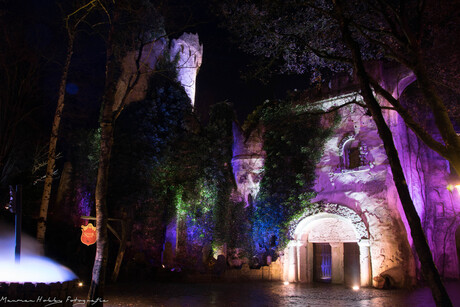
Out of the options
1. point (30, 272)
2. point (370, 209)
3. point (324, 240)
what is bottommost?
point (30, 272)

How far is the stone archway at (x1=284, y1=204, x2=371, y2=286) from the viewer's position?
579 inches

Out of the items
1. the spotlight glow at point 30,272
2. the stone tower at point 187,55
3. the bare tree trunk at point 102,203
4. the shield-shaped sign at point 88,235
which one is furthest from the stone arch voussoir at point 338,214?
the stone tower at point 187,55

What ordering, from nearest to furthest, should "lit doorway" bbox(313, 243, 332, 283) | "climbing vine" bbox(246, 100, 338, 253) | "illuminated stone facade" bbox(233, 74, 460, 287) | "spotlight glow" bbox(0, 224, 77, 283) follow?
"spotlight glow" bbox(0, 224, 77, 283) → "illuminated stone facade" bbox(233, 74, 460, 287) → "climbing vine" bbox(246, 100, 338, 253) → "lit doorway" bbox(313, 243, 332, 283)

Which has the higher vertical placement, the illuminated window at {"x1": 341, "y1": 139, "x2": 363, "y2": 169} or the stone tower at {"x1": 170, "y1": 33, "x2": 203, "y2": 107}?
the stone tower at {"x1": 170, "y1": 33, "x2": 203, "y2": 107}

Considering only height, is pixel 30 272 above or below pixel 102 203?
below

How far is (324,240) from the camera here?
1550cm

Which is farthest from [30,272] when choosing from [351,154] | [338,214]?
[351,154]

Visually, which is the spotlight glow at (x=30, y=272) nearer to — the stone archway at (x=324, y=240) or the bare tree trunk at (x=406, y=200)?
the bare tree trunk at (x=406, y=200)

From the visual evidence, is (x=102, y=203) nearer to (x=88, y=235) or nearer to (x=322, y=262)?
(x=88, y=235)

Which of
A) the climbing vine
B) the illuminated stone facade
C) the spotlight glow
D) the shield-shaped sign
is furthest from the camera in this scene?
the climbing vine

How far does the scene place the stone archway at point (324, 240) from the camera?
14.7m

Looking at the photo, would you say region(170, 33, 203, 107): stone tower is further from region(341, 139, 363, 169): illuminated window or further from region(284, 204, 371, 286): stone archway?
region(284, 204, 371, 286): stone archway

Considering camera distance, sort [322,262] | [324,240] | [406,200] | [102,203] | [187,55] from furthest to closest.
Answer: [187,55]
[322,262]
[324,240]
[102,203]
[406,200]

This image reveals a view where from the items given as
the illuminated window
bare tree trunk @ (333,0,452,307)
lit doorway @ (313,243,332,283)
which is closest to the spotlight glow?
bare tree trunk @ (333,0,452,307)
